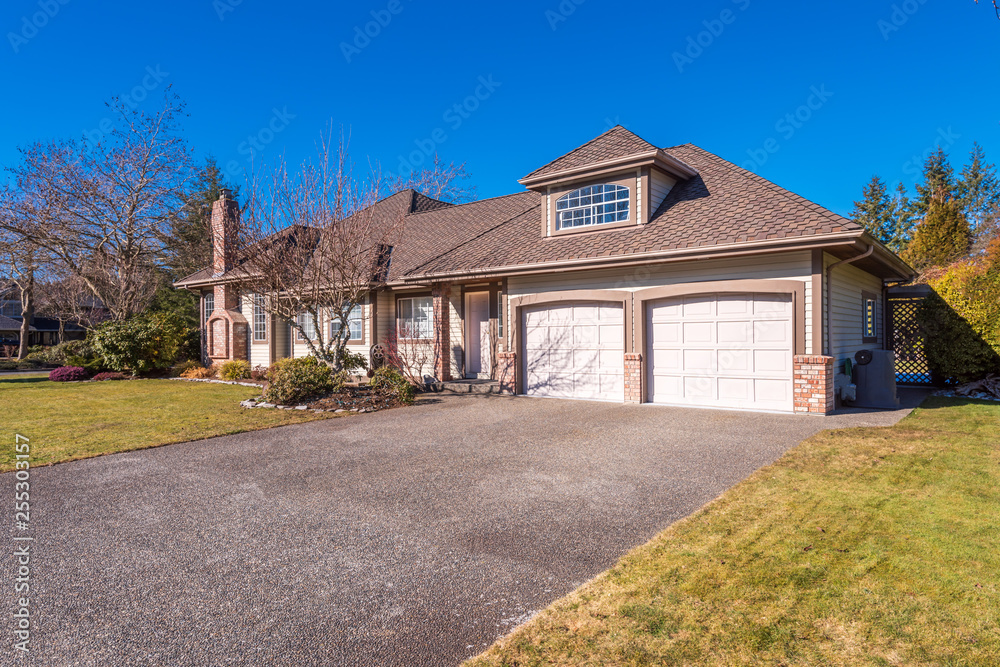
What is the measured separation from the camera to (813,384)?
958 centimetres

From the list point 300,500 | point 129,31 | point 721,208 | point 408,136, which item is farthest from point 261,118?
point 300,500

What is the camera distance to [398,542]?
4219 mm

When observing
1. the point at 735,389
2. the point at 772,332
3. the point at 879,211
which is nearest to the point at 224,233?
the point at 735,389

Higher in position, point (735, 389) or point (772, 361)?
point (772, 361)

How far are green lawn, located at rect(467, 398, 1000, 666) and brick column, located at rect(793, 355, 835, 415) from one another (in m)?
3.96

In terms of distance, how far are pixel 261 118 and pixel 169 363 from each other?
1030 centimetres

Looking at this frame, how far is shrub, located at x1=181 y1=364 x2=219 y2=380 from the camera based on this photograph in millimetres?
19406

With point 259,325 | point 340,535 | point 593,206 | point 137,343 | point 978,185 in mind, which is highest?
point 978,185

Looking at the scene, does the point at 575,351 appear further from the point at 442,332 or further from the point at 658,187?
the point at 658,187

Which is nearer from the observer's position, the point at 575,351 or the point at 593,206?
the point at 575,351

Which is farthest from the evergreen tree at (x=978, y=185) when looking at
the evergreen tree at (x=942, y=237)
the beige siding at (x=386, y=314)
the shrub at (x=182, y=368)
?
the shrub at (x=182, y=368)

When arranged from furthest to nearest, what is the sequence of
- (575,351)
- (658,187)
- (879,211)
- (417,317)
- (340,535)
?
(879,211) → (417,317) → (575,351) → (658,187) → (340,535)

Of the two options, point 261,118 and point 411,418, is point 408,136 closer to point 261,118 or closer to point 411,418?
point 261,118

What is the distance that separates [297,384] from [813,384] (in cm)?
1008
